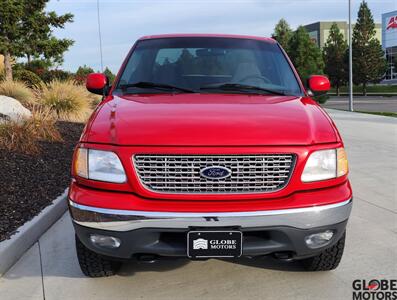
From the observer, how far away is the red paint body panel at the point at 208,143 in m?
2.92

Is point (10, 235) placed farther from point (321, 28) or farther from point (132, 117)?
point (321, 28)

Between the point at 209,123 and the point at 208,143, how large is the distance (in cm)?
20

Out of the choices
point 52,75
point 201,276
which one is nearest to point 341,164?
point 201,276

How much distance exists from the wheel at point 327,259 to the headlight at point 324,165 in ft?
1.84

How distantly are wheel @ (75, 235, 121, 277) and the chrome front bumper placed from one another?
50 centimetres

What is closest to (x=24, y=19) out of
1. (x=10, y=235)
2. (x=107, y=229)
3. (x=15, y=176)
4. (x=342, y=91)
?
(x=15, y=176)

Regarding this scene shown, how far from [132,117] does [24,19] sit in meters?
20.1

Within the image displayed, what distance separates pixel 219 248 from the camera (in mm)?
2902

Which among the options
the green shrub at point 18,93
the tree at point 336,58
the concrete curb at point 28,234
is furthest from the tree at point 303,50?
the concrete curb at point 28,234

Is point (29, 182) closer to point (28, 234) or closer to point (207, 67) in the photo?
point (28, 234)

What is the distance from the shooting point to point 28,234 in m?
4.27
